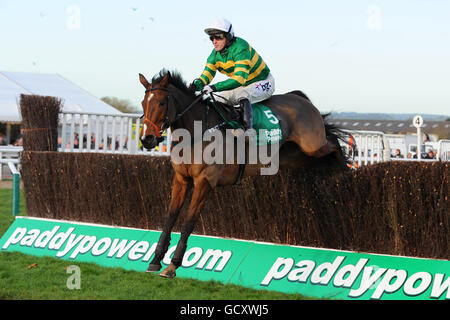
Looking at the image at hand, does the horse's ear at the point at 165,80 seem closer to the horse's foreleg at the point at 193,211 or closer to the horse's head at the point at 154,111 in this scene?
the horse's head at the point at 154,111

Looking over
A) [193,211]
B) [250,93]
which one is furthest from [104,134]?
[193,211]

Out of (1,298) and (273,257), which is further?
(273,257)

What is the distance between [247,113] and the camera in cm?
617

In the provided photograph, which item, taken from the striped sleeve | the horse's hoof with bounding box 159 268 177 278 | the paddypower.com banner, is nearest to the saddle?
the striped sleeve

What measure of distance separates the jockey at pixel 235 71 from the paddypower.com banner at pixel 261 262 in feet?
4.58

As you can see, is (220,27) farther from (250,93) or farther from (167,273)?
(167,273)

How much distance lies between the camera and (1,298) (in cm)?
561

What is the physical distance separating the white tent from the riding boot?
14.8 metres

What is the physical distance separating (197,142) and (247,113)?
641mm
